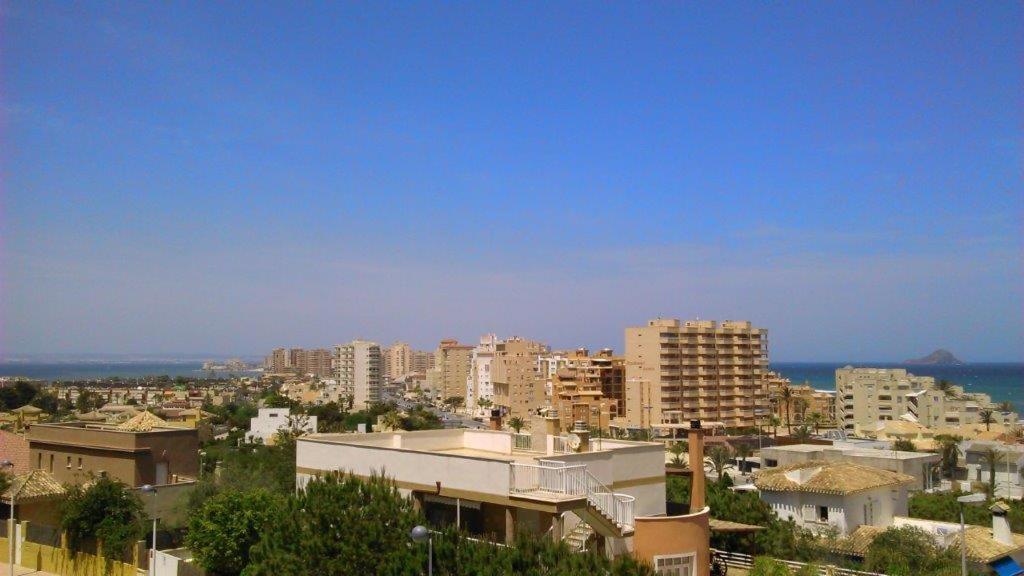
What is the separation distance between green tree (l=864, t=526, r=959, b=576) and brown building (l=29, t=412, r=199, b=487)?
2784 cm

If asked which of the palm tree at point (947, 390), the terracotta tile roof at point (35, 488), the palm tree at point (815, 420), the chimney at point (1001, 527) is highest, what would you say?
the terracotta tile roof at point (35, 488)

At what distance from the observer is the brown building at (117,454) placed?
3556cm

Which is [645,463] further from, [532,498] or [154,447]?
[154,447]

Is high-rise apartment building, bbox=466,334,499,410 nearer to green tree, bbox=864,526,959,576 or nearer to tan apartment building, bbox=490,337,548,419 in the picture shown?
tan apartment building, bbox=490,337,548,419

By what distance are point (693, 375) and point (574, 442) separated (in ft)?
360

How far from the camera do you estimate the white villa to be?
59.0 feet

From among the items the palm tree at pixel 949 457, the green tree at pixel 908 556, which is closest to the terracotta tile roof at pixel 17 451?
the green tree at pixel 908 556

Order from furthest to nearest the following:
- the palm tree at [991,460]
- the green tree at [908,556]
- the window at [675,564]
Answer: the palm tree at [991,460] < the green tree at [908,556] < the window at [675,564]

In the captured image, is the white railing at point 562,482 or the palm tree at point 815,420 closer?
the white railing at point 562,482

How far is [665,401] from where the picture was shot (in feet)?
411

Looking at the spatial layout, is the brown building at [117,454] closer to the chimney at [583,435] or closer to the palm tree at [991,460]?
the chimney at [583,435]

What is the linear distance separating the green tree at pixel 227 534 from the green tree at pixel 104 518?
3.65m

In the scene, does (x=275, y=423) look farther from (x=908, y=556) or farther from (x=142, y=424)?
(x=908, y=556)

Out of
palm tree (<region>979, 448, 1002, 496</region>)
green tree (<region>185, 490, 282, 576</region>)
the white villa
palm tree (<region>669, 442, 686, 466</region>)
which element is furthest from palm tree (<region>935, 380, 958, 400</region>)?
green tree (<region>185, 490, 282, 576</region>)
